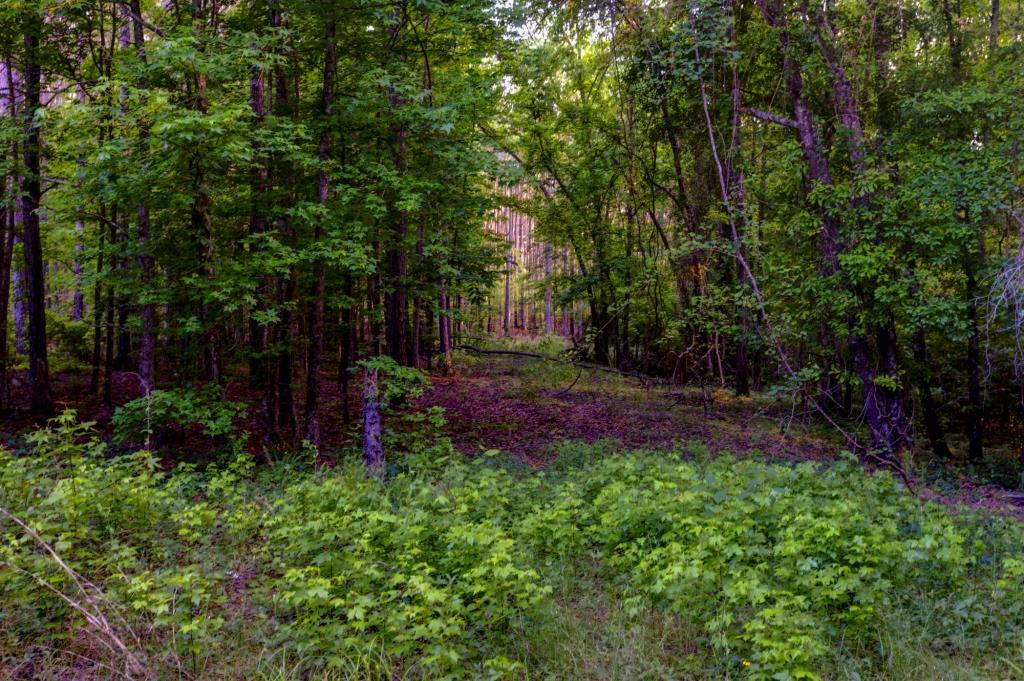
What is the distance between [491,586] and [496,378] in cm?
1625

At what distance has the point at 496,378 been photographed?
20.9 metres

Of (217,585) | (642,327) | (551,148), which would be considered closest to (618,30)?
(551,148)

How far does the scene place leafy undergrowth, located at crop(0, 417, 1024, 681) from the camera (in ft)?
14.0

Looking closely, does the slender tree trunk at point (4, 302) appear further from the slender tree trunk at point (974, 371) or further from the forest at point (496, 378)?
the slender tree trunk at point (974, 371)

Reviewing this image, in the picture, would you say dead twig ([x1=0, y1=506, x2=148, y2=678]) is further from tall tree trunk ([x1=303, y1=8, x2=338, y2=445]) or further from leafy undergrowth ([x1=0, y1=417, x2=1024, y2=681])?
tall tree trunk ([x1=303, y1=8, x2=338, y2=445])

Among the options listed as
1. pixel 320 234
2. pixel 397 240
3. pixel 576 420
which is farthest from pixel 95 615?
pixel 576 420

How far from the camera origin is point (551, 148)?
19.6 meters

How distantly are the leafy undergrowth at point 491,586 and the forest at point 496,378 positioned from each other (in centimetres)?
4

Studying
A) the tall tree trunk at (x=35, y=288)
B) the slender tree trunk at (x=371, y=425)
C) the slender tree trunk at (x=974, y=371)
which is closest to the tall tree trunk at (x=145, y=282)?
the slender tree trunk at (x=371, y=425)

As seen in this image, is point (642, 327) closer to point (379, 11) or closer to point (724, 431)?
point (724, 431)

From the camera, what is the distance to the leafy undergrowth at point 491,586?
169 inches

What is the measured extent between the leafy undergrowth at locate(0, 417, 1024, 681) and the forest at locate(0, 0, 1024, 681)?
0.04 meters

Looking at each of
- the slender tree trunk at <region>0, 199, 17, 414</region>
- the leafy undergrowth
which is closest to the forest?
the leafy undergrowth

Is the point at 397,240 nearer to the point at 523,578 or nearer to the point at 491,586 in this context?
the point at 523,578
